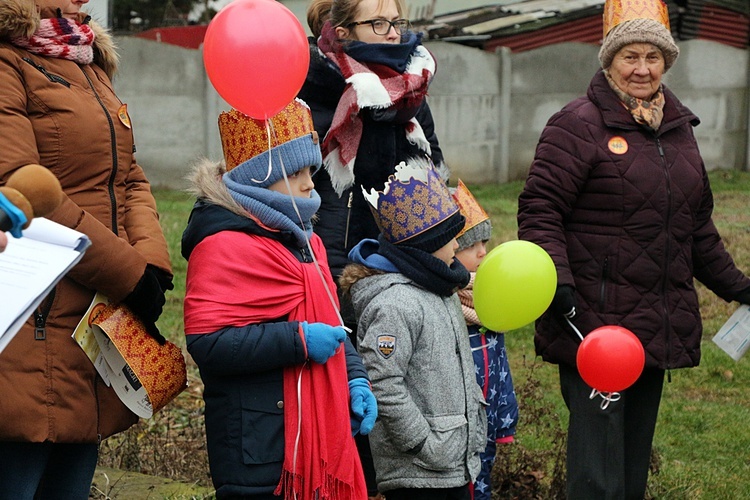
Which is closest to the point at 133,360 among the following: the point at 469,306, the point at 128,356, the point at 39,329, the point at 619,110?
the point at 128,356

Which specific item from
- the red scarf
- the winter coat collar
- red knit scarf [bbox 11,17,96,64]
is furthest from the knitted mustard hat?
red knit scarf [bbox 11,17,96,64]

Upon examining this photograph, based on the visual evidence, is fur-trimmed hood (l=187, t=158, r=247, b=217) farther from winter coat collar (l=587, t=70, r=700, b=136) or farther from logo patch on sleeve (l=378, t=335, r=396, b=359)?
winter coat collar (l=587, t=70, r=700, b=136)

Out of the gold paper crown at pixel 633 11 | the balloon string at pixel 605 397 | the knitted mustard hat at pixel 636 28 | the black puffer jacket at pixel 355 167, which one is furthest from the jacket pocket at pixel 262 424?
the gold paper crown at pixel 633 11

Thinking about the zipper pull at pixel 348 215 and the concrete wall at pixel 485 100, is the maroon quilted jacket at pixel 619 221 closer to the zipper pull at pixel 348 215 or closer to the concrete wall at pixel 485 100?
the zipper pull at pixel 348 215

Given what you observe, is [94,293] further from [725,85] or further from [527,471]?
[725,85]

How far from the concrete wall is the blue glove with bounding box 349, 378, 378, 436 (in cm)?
1286

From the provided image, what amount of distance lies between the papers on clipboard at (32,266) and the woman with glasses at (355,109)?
1.77 meters

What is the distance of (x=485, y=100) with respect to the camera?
1686 cm

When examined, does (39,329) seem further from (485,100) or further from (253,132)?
(485,100)

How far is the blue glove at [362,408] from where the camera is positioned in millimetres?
3369

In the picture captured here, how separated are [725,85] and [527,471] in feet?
43.1

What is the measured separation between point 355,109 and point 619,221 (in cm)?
109

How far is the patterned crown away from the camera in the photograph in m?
3.73

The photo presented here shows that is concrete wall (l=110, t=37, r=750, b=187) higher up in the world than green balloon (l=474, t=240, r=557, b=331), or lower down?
lower down
